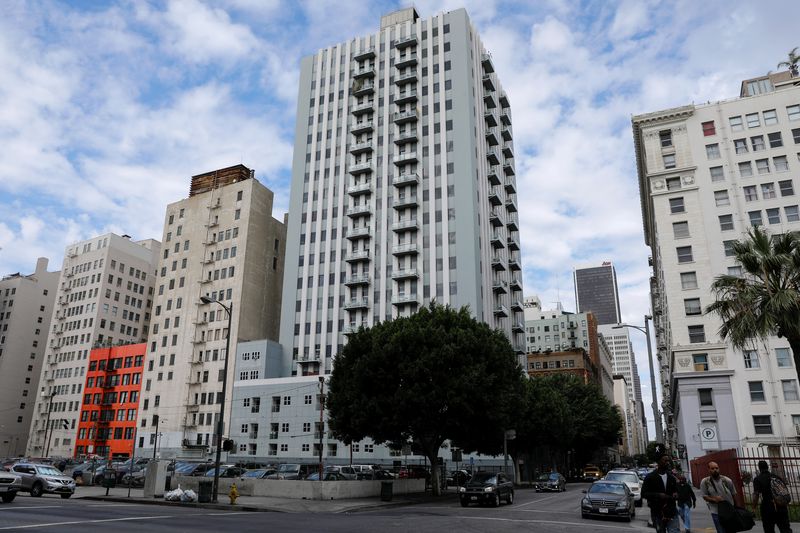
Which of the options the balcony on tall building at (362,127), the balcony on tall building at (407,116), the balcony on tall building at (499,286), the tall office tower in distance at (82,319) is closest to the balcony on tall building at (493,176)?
the balcony on tall building at (407,116)

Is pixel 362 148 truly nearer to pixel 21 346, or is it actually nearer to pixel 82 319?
pixel 82 319

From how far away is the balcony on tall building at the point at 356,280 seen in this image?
80.3 metres

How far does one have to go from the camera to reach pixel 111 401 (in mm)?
98750

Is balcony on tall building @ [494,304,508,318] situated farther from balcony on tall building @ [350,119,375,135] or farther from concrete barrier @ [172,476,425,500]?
concrete barrier @ [172,476,425,500]

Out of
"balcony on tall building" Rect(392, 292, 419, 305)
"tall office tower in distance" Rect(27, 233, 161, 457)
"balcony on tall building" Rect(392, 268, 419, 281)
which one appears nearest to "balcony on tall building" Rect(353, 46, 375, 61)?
"balcony on tall building" Rect(392, 268, 419, 281)

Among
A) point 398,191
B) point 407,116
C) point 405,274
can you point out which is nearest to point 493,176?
point 398,191

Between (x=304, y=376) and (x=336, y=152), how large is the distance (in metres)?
36.3

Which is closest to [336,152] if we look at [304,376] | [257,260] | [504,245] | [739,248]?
[257,260]

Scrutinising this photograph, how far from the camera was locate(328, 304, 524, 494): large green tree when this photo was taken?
119ft

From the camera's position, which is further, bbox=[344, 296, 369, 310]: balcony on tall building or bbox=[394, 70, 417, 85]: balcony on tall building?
bbox=[394, 70, 417, 85]: balcony on tall building

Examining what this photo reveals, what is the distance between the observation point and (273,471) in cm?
3744

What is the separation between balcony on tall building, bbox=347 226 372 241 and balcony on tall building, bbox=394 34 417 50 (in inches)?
1179

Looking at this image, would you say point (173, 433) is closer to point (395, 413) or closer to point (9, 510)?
point (395, 413)

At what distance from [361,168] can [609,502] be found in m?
68.9
